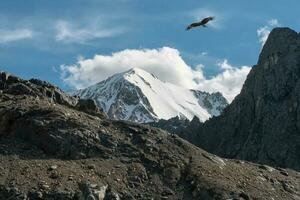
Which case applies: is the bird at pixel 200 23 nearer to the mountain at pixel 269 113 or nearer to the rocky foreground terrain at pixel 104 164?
the rocky foreground terrain at pixel 104 164

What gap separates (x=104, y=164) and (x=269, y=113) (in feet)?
420

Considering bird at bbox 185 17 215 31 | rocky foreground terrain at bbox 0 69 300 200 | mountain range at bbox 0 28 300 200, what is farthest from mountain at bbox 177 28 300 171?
bird at bbox 185 17 215 31

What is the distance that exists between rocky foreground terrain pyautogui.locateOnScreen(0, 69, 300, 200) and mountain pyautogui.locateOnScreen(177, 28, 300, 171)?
107 metres

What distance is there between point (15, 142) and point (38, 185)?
562 centimetres

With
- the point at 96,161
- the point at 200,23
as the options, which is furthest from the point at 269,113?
the point at 200,23

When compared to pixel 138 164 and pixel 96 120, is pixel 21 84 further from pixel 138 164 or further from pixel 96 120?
pixel 138 164

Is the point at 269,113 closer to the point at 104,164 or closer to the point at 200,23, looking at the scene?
the point at 104,164

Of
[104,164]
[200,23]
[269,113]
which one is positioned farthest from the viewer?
[269,113]

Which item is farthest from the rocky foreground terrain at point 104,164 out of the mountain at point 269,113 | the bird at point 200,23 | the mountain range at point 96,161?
the mountain at point 269,113

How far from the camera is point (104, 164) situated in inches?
1550

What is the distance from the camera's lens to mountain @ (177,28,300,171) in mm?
155250

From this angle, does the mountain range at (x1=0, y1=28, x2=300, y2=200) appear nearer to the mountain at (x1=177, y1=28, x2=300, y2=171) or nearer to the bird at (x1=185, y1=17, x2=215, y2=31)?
the bird at (x1=185, y1=17, x2=215, y2=31)

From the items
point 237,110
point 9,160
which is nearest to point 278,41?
point 237,110

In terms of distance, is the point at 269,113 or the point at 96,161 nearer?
the point at 96,161
